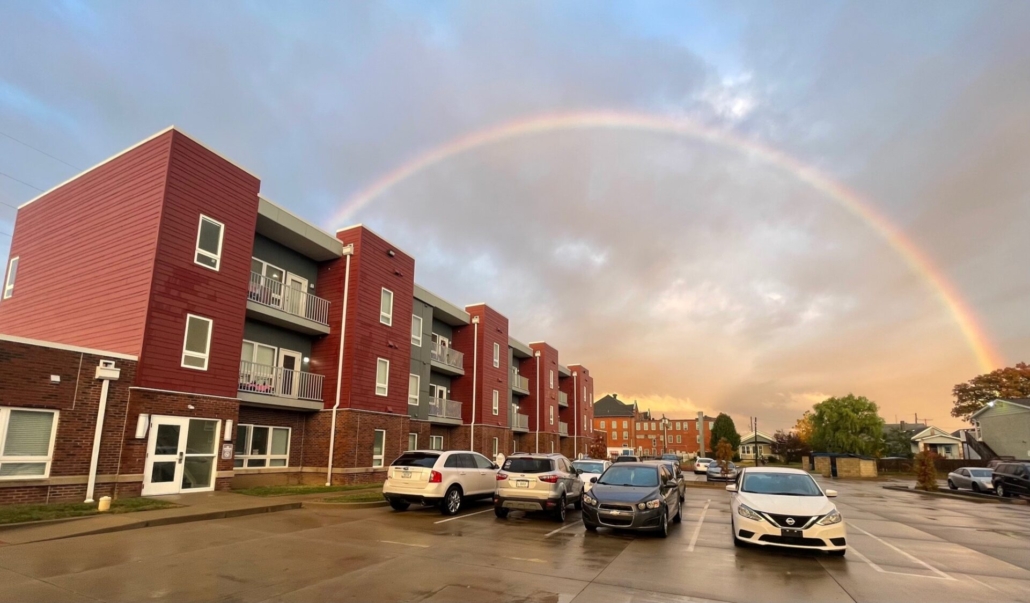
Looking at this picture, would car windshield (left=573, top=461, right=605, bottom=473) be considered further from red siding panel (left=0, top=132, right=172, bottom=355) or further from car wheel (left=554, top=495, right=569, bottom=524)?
red siding panel (left=0, top=132, right=172, bottom=355)

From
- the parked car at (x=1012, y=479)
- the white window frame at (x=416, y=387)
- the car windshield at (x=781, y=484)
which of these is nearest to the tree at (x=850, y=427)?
the parked car at (x=1012, y=479)

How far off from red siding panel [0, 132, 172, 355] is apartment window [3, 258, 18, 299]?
0.30 m

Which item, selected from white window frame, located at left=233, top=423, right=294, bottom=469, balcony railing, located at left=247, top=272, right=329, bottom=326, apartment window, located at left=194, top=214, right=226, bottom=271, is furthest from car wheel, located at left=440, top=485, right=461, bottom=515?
apartment window, located at left=194, top=214, right=226, bottom=271

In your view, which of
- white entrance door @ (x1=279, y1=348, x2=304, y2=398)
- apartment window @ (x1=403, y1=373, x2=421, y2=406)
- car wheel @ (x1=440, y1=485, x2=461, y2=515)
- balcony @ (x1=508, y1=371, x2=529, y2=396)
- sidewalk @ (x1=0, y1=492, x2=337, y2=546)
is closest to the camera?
sidewalk @ (x1=0, y1=492, x2=337, y2=546)

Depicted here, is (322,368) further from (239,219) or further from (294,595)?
(294,595)

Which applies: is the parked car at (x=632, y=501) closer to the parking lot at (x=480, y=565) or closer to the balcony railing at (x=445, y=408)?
the parking lot at (x=480, y=565)

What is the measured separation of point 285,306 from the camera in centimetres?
2155

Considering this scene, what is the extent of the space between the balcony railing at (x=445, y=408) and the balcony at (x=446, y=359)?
1.88 meters

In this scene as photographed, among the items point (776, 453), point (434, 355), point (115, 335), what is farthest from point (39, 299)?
point (776, 453)

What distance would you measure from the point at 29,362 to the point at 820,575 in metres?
16.6

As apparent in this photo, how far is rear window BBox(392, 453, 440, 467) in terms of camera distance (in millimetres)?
14508

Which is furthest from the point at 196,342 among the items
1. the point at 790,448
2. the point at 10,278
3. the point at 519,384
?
the point at 790,448

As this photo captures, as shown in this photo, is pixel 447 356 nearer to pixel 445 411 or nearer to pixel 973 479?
pixel 445 411

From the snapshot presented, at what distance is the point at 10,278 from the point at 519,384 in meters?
31.3
